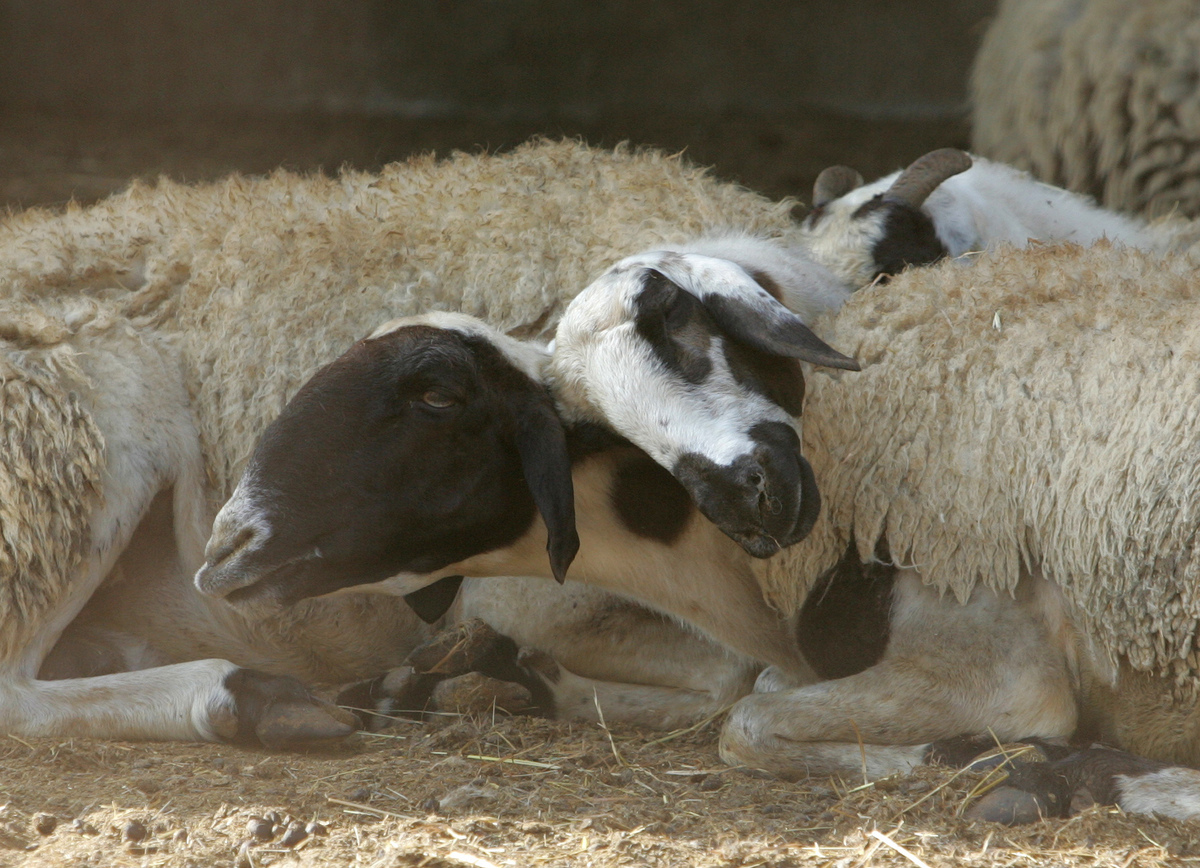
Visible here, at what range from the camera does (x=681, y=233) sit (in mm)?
3830

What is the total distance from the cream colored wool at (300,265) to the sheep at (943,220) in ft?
0.75

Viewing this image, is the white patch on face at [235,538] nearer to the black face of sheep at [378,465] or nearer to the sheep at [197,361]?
the black face of sheep at [378,465]

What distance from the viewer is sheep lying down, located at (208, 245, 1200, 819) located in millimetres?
2814

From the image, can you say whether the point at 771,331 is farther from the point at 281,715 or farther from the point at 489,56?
the point at 489,56

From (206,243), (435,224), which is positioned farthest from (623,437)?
(206,243)

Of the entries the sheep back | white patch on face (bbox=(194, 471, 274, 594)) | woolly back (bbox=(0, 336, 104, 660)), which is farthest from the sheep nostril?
the sheep back

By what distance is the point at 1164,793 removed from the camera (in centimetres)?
264

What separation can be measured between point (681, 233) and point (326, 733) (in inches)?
71.4

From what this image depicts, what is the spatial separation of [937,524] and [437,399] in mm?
1255

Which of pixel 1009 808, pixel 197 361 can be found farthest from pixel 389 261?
pixel 1009 808

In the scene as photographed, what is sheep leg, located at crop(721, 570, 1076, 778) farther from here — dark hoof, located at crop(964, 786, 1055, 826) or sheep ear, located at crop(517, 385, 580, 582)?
sheep ear, located at crop(517, 385, 580, 582)

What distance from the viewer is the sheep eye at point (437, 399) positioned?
2875 mm

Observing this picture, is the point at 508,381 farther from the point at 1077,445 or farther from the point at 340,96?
the point at 340,96

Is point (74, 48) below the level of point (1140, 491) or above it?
above
